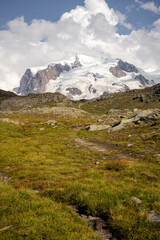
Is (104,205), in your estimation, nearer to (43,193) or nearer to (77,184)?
(77,184)

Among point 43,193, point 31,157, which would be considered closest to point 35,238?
point 43,193

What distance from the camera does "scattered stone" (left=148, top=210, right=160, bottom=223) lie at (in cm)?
688

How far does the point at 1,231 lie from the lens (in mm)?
5988

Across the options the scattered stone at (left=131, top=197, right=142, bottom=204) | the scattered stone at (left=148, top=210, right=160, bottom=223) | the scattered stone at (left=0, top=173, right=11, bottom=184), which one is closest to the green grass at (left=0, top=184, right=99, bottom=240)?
the scattered stone at (left=148, top=210, right=160, bottom=223)

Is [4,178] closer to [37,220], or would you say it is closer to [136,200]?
[37,220]

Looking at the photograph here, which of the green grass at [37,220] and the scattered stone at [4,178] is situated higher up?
the green grass at [37,220]

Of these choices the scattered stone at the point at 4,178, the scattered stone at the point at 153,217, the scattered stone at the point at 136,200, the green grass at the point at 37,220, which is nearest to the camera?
the green grass at the point at 37,220

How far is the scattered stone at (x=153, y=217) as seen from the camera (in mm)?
6875

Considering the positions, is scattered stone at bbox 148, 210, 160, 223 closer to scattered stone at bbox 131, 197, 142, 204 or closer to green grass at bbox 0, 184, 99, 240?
scattered stone at bbox 131, 197, 142, 204

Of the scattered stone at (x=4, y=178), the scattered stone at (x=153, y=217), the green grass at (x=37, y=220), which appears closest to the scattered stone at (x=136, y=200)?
the scattered stone at (x=153, y=217)

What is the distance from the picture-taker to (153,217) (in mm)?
7102

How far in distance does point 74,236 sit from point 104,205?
290cm

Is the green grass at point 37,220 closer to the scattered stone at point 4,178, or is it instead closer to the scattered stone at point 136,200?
the scattered stone at point 136,200

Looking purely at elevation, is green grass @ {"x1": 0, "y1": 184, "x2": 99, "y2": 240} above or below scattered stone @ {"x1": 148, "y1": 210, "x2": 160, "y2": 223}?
below
